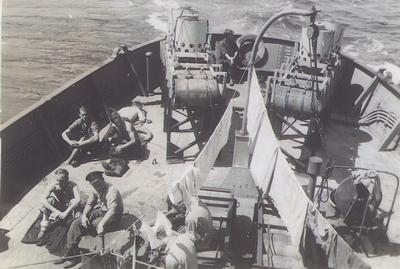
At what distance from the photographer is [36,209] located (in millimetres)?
9852

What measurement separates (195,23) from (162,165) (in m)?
5.21

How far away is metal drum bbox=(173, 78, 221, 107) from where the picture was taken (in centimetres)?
1162

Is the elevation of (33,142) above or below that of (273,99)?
below

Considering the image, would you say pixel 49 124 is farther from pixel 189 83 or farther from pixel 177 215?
pixel 177 215

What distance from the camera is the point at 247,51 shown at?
18.2 meters

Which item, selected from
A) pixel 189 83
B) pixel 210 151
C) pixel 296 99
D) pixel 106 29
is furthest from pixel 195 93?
pixel 106 29

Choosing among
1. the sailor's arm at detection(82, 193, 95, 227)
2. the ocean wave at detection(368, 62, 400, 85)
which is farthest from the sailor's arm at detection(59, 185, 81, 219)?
the ocean wave at detection(368, 62, 400, 85)

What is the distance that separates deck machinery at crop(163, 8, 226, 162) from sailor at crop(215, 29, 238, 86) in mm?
2679

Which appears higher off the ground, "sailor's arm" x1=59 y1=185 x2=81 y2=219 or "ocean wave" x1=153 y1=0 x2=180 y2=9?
"sailor's arm" x1=59 y1=185 x2=81 y2=219

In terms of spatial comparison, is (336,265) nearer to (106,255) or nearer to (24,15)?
(106,255)

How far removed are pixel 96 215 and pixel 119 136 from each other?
3.66m

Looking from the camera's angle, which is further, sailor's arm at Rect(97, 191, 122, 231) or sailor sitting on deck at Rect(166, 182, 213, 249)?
sailor's arm at Rect(97, 191, 122, 231)

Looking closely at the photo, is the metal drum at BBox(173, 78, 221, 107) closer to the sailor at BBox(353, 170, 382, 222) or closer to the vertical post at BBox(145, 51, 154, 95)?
the vertical post at BBox(145, 51, 154, 95)

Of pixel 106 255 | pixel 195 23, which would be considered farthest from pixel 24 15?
pixel 106 255
